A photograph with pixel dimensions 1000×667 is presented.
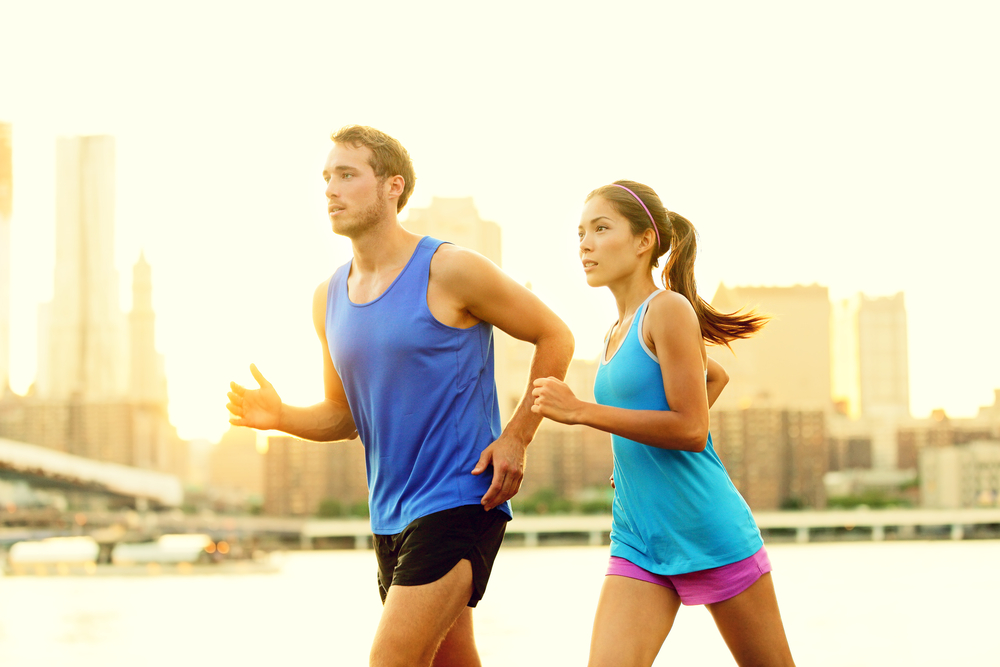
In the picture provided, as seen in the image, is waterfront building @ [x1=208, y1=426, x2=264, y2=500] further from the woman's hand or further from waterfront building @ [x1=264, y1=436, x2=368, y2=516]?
the woman's hand

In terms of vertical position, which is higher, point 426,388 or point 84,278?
point 84,278

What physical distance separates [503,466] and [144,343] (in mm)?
132166

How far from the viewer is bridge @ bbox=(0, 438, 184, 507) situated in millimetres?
38938

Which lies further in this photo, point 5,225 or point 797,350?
point 5,225

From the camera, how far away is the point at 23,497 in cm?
7506

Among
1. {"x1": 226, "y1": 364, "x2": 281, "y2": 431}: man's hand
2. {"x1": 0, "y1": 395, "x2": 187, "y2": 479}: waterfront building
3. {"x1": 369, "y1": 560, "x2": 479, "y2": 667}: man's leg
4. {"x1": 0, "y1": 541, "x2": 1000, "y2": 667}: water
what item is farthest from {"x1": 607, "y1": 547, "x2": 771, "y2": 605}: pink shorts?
{"x1": 0, "y1": 395, "x2": 187, "y2": 479}: waterfront building

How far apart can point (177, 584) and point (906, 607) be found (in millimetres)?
26854

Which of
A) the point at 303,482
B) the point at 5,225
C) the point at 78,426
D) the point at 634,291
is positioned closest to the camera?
the point at 634,291

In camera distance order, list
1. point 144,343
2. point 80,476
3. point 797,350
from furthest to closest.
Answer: point 144,343 → point 797,350 → point 80,476

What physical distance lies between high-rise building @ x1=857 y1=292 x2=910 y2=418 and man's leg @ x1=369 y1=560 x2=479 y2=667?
121 metres

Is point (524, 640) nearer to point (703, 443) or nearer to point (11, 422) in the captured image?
point (703, 443)

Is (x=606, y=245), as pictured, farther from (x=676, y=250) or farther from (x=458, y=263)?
(x=458, y=263)

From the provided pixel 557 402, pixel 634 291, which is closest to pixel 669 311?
pixel 634 291

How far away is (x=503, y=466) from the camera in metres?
2.51
